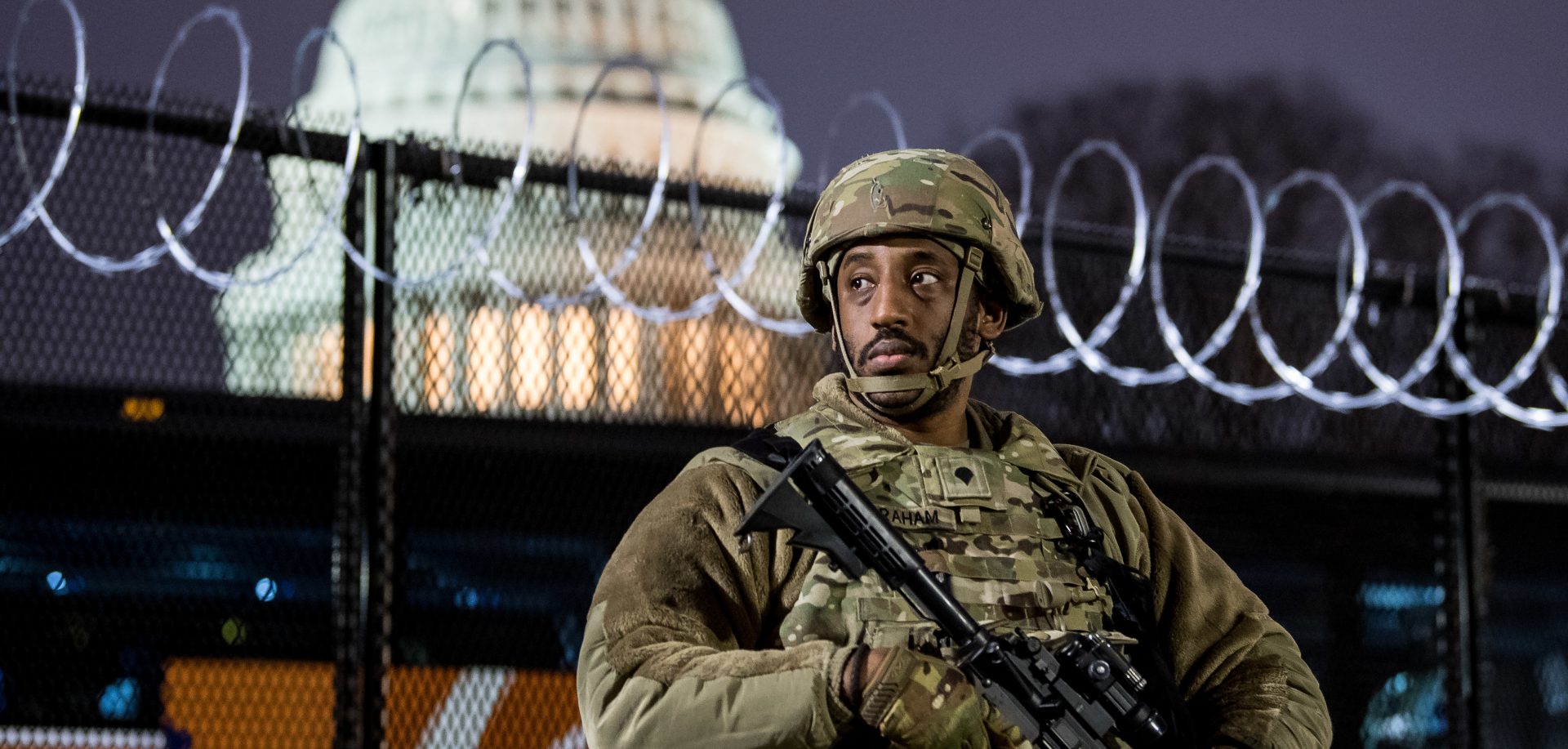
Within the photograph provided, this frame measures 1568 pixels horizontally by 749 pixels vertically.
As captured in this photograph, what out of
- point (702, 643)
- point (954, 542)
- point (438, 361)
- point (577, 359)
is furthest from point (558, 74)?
point (702, 643)

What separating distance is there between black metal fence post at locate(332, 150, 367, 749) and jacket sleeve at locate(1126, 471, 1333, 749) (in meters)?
2.79

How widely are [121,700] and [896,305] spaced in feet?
10.5

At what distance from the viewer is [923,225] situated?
114 inches

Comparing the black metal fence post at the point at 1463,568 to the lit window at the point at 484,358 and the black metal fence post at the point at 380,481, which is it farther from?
the black metal fence post at the point at 380,481

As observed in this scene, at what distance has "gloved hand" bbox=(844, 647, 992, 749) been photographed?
2.43 m

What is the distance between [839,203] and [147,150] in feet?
10.1

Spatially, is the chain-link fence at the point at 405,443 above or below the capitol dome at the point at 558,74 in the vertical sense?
above

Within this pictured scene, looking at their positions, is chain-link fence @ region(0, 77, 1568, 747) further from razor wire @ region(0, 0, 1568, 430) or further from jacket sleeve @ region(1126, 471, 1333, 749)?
jacket sleeve @ region(1126, 471, 1333, 749)

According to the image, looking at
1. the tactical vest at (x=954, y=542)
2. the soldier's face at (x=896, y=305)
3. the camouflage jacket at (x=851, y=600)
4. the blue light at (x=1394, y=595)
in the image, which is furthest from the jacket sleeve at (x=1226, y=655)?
the blue light at (x=1394, y=595)

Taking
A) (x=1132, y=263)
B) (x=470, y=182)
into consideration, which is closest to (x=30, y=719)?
(x=470, y=182)

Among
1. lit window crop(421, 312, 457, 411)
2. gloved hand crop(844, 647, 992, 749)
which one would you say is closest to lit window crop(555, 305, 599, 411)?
lit window crop(421, 312, 457, 411)

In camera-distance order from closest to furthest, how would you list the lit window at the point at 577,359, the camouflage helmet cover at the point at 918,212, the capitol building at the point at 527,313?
1. the camouflage helmet cover at the point at 918,212
2. the capitol building at the point at 527,313
3. the lit window at the point at 577,359

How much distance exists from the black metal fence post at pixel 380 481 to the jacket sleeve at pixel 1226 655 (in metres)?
2.78

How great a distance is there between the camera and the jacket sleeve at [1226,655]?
299 centimetres
